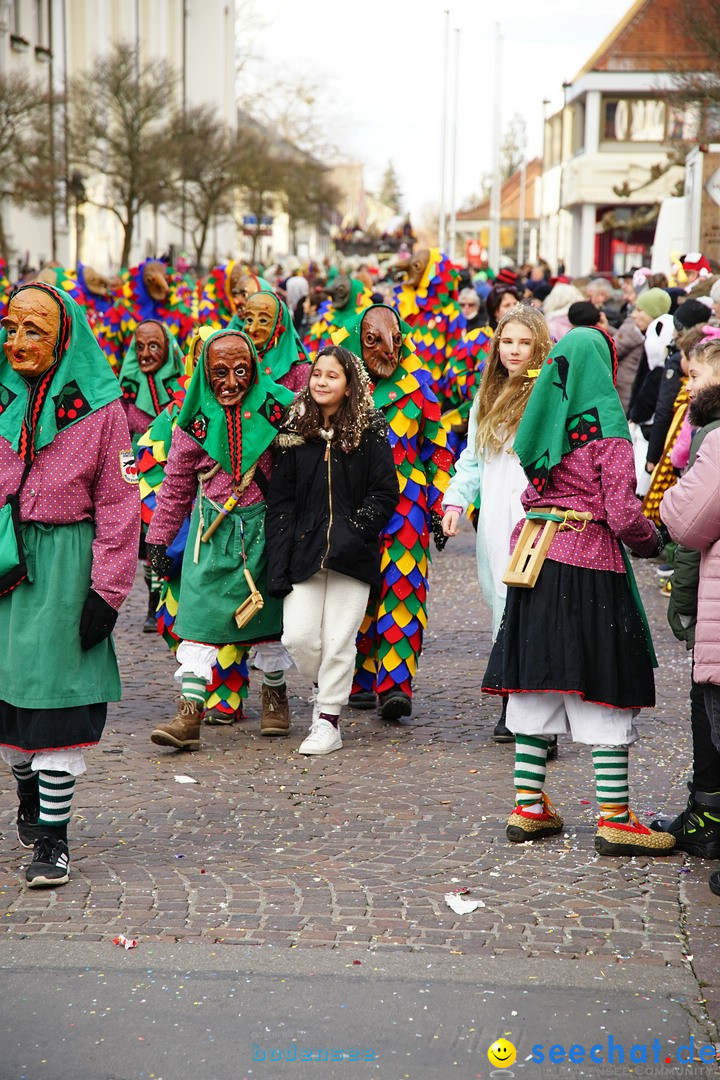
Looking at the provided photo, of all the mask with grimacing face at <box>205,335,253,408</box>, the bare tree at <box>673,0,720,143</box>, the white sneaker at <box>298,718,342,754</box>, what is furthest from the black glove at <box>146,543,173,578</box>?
the bare tree at <box>673,0,720,143</box>

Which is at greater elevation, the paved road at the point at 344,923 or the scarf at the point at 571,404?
the scarf at the point at 571,404

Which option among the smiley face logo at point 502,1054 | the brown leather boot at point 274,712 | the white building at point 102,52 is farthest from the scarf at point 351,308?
the white building at point 102,52

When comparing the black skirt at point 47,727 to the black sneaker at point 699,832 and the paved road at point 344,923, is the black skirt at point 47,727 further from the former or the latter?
the black sneaker at point 699,832

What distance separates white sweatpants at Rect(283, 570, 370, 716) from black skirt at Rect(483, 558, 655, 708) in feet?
5.18

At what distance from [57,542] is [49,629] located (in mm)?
285

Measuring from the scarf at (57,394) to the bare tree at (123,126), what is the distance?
3096 cm

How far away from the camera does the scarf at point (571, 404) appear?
5.21m

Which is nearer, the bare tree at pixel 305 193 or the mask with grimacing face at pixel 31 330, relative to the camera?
the mask with grimacing face at pixel 31 330

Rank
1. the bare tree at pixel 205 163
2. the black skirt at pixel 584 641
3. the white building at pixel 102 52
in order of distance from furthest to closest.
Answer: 1. the bare tree at pixel 205 163
2. the white building at pixel 102 52
3. the black skirt at pixel 584 641

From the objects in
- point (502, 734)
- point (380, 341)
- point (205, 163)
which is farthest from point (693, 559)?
point (205, 163)

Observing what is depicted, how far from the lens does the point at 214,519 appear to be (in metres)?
6.84

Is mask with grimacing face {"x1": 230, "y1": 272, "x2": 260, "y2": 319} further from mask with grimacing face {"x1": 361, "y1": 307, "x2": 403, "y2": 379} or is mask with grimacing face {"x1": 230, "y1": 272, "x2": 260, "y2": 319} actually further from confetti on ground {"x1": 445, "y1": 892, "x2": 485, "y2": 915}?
confetti on ground {"x1": 445, "y1": 892, "x2": 485, "y2": 915}

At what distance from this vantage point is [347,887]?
497 centimetres

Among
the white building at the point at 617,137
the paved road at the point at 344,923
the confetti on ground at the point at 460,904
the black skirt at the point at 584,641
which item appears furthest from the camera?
the white building at the point at 617,137
